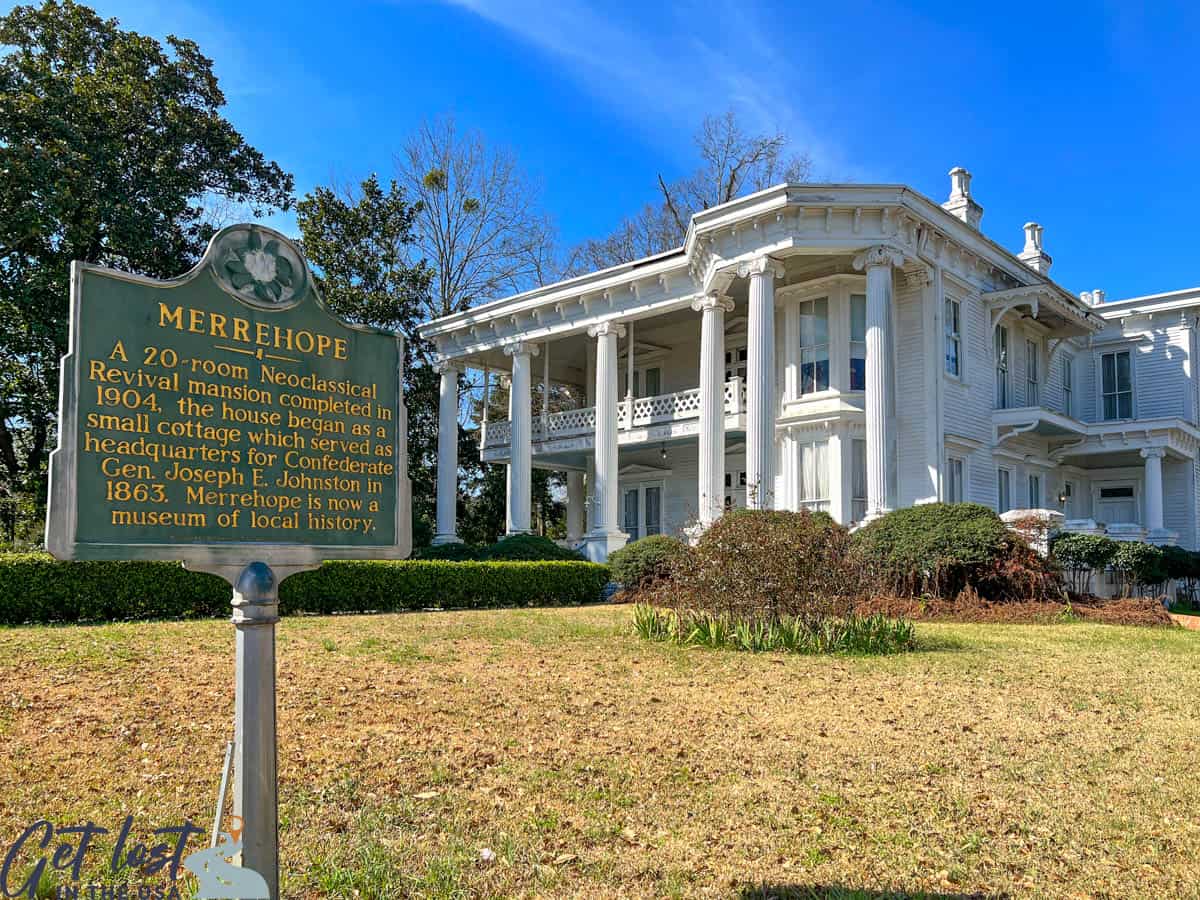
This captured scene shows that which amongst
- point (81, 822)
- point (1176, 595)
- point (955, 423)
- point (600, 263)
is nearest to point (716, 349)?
point (955, 423)

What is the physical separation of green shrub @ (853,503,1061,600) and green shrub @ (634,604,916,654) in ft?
14.5

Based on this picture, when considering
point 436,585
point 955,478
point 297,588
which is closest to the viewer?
point 297,588

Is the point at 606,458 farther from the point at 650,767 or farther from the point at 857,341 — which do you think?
the point at 650,767

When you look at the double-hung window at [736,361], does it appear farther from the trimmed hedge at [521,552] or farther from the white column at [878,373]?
the trimmed hedge at [521,552]

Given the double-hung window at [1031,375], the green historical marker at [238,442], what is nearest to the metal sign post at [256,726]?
the green historical marker at [238,442]

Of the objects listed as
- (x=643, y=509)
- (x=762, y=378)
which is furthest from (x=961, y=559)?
(x=643, y=509)

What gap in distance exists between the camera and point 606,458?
24.3 meters

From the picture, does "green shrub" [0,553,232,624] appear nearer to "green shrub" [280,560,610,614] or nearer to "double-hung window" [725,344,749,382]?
"green shrub" [280,560,610,614]

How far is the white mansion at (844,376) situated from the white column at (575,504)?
0.08m

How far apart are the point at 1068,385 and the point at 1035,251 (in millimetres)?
4560

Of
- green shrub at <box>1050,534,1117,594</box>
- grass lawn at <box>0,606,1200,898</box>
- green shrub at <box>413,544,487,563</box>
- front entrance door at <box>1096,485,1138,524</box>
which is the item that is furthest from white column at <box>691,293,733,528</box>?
front entrance door at <box>1096,485,1138,524</box>

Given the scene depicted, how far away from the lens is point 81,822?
15.1 feet

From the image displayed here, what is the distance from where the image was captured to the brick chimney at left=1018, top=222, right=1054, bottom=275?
29.6 metres

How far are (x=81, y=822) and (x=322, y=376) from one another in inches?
105
